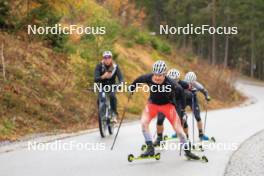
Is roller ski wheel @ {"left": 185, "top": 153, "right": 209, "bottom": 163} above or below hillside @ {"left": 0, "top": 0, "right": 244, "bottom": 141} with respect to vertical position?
below

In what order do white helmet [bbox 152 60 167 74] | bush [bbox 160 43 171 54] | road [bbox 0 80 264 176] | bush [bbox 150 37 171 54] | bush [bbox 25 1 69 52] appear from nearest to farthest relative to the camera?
1. road [bbox 0 80 264 176]
2. white helmet [bbox 152 60 167 74]
3. bush [bbox 25 1 69 52]
4. bush [bbox 150 37 171 54]
5. bush [bbox 160 43 171 54]

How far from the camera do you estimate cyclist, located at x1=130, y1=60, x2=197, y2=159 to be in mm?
10766

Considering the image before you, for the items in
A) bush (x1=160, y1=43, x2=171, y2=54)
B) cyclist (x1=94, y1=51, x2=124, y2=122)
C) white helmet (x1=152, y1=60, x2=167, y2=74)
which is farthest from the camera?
bush (x1=160, y1=43, x2=171, y2=54)

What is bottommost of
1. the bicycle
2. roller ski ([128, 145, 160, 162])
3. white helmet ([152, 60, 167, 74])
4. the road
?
the road

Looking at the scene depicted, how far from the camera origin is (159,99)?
11.2 metres

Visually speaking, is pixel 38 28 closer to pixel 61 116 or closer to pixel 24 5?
pixel 24 5

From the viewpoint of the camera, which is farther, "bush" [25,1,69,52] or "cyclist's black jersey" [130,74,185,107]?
"bush" [25,1,69,52]

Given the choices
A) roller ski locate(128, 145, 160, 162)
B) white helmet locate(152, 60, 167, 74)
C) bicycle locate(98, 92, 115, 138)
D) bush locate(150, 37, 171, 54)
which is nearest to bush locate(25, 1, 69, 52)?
bicycle locate(98, 92, 115, 138)

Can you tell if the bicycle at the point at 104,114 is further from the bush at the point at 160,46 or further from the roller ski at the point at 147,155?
the bush at the point at 160,46

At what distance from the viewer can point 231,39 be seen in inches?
3152

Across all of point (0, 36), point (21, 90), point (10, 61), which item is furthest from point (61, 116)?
point (0, 36)

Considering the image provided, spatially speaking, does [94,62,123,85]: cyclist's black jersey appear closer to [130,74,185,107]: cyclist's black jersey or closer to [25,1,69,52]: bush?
[130,74,185,107]: cyclist's black jersey

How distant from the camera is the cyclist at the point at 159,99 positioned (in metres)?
10.8

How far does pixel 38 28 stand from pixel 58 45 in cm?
145
